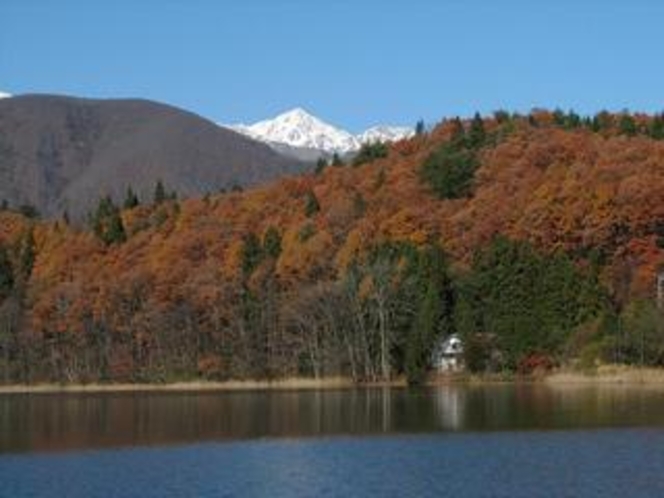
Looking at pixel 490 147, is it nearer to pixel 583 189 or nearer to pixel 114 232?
pixel 583 189

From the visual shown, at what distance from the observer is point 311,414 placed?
3073 inches

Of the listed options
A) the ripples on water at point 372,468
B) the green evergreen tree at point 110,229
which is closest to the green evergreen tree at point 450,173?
the green evergreen tree at point 110,229

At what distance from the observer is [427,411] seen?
258ft

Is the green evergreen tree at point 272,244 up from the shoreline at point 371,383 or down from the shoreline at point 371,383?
up

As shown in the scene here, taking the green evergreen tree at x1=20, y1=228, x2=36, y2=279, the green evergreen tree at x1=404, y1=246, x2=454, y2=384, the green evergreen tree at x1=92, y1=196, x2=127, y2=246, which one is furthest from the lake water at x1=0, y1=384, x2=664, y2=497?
the green evergreen tree at x1=92, y1=196, x2=127, y2=246

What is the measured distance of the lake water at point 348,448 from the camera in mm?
42656

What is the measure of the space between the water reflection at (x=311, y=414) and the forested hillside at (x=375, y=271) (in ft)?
62.6

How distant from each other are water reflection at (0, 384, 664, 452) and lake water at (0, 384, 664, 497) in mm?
130

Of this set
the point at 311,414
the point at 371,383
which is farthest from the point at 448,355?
the point at 311,414

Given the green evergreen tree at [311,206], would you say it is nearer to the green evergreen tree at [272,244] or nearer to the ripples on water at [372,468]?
the green evergreen tree at [272,244]

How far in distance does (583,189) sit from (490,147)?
3849cm

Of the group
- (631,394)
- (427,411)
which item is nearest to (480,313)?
(631,394)

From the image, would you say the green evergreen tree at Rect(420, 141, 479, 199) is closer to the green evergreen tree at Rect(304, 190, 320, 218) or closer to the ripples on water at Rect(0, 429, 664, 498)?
the green evergreen tree at Rect(304, 190, 320, 218)

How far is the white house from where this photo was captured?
129 m
